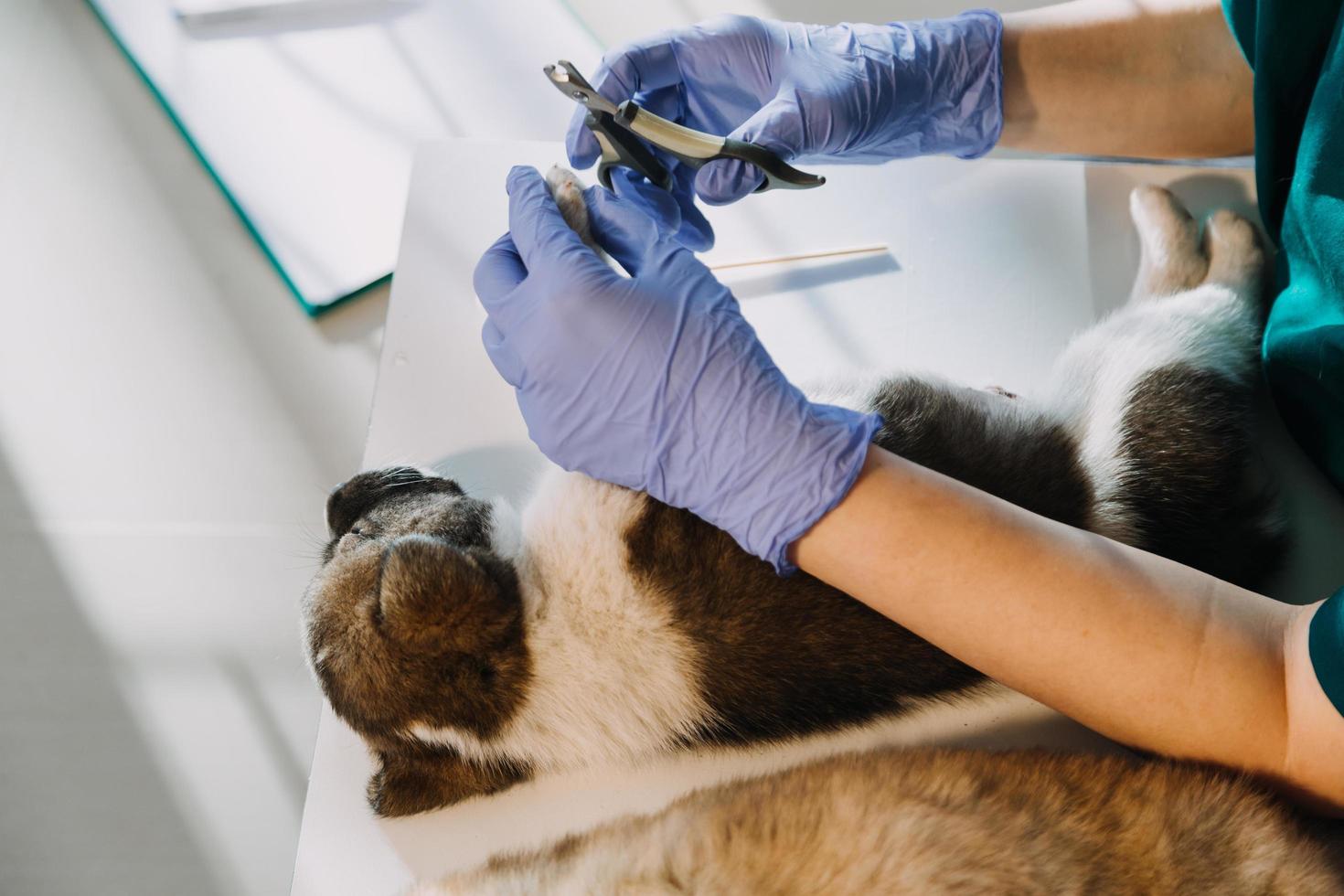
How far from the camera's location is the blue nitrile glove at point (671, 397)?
1.04 metres

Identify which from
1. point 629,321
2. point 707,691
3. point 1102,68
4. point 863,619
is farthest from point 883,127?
point 707,691

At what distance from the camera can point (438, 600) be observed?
3.53 feet

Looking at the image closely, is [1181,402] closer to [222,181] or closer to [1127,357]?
[1127,357]

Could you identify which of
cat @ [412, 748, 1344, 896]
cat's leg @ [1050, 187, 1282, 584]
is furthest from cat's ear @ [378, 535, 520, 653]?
cat's leg @ [1050, 187, 1282, 584]

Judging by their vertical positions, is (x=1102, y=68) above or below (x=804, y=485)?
above

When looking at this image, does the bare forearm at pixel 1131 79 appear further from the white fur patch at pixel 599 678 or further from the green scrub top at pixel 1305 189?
the white fur patch at pixel 599 678

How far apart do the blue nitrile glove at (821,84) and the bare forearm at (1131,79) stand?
6cm

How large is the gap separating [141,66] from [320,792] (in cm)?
181

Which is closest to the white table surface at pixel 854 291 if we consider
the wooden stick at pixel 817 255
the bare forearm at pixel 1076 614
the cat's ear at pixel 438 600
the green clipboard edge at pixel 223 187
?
the wooden stick at pixel 817 255

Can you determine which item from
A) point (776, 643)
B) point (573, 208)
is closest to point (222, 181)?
point (573, 208)

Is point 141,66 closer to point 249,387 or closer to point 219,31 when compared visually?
point 219,31

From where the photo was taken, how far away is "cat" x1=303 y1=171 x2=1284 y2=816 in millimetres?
1093

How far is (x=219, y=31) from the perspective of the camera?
2.21m

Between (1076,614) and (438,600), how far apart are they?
2.19 ft
